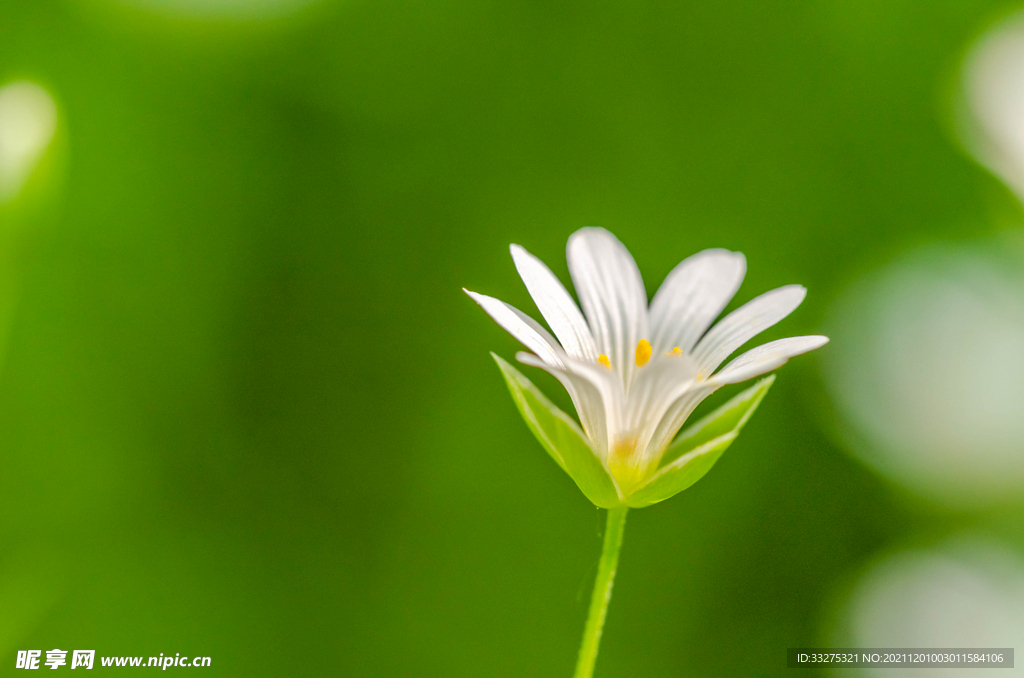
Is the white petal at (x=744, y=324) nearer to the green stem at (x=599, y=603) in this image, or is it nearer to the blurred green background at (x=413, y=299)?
the green stem at (x=599, y=603)

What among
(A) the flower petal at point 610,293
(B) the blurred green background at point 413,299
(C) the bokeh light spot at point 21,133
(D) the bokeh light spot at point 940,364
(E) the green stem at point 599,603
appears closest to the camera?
(E) the green stem at point 599,603

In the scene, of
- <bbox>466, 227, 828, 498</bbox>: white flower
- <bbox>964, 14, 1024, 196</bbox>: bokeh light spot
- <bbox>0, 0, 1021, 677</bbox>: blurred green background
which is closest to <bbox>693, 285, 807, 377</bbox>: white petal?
<bbox>466, 227, 828, 498</bbox>: white flower

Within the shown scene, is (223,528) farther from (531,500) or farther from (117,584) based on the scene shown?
(531,500)

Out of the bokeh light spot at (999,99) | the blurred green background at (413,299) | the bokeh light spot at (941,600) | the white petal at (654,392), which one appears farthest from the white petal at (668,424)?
the bokeh light spot at (999,99)

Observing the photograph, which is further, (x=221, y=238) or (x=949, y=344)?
(x=949, y=344)

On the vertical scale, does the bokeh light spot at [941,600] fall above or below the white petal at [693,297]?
below

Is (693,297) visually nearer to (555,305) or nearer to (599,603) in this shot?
(555,305)

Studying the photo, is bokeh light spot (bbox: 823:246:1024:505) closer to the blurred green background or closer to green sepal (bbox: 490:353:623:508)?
the blurred green background

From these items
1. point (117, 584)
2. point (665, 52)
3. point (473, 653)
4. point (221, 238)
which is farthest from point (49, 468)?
point (665, 52)
